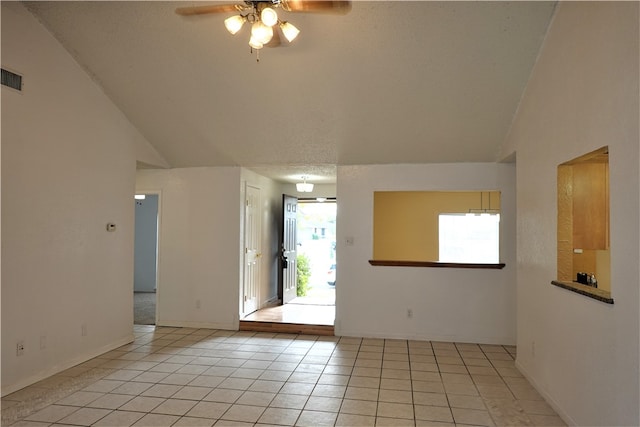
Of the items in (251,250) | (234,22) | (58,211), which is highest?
(234,22)

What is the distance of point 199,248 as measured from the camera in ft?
18.5

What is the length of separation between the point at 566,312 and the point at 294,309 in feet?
14.1

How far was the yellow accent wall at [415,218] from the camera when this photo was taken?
7.36 metres

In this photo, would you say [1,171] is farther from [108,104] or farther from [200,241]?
[200,241]

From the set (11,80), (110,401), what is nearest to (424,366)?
(110,401)

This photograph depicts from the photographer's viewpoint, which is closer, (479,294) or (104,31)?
(104,31)

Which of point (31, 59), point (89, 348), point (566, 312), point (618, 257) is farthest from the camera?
point (89, 348)

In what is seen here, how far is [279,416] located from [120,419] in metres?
1.12

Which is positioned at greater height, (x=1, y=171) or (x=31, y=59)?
(x=31, y=59)

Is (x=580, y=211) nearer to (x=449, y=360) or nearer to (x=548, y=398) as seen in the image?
(x=548, y=398)

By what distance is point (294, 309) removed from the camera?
6.54 metres

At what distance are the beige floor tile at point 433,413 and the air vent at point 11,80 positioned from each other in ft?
13.6

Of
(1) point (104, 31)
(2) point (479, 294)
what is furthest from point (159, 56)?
(2) point (479, 294)

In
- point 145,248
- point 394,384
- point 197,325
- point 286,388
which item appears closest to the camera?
point 286,388
